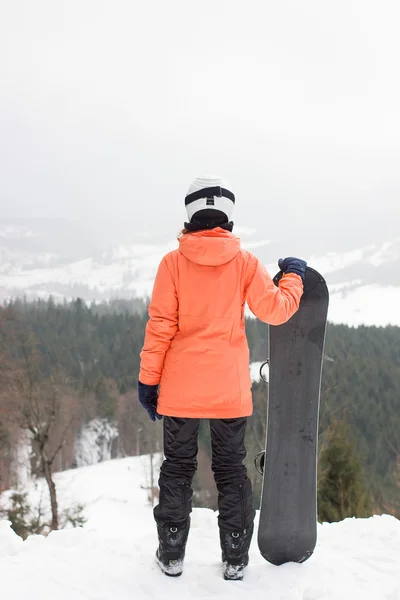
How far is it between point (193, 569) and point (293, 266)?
5.48ft

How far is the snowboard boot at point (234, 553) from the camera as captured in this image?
7.52 ft

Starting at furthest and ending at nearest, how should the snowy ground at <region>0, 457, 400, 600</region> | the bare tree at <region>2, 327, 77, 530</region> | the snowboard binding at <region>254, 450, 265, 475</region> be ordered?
the bare tree at <region>2, 327, 77, 530</region>
the snowboard binding at <region>254, 450, 265, 475</region>
the snowy ground at <region>0, 457, 400, 600</region>

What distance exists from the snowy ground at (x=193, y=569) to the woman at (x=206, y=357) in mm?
119

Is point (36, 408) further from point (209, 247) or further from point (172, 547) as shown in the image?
point (209, 247)

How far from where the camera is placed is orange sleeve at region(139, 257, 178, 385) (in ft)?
7.28

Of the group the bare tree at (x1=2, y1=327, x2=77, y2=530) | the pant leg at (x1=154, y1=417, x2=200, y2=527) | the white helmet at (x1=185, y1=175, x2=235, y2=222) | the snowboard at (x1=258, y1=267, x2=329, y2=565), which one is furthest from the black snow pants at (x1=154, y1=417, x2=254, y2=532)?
the bare tree at (x1=2, y1=327, x2=77, y2=530)

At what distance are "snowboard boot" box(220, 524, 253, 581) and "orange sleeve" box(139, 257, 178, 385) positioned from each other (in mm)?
890

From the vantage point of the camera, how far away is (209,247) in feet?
7.10

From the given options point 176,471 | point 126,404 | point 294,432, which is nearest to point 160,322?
point 176,471

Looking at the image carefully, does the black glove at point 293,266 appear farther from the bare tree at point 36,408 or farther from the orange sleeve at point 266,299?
the bare tree at point 36,408

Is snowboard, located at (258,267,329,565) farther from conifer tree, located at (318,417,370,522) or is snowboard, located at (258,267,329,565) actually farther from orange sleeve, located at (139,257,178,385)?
conifer tree, located at (318,417,370,522)

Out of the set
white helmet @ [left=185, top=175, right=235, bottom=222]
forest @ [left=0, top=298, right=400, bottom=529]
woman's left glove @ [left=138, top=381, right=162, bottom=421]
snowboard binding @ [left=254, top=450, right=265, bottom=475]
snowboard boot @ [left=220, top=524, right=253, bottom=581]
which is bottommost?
forest @ [left=0, top=298, right=400, bottom=529]

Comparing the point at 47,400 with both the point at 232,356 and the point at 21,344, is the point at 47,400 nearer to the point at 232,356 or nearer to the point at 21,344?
the point at 21,344

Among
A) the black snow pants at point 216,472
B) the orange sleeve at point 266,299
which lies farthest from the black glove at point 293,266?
the black snow pants at point 216,472
